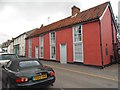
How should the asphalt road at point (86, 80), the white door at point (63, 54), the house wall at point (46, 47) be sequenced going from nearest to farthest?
1. the asphalt road at point (86, 80)
2. the white door at point (63, 54)
3. the house wall at point (46, 47)

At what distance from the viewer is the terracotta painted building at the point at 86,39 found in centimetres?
1257

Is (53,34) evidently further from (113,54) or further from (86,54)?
(113,54)

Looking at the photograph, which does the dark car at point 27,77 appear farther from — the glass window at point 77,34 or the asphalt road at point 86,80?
the glass window at point 77,34

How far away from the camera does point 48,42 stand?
65.0ft

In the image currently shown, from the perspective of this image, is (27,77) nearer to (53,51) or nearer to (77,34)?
(77,34)

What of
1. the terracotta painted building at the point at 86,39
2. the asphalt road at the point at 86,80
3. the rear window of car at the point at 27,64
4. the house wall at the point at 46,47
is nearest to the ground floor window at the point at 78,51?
the terracotta painted building at the point at 86,39

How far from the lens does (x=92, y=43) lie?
509 inches

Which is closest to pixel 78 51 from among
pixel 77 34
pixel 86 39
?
pixel 86 39

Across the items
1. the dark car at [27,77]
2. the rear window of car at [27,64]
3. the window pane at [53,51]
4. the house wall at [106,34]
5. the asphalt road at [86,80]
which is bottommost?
the asphalt road at [86,80]

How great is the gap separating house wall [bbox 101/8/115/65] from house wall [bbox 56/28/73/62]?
404cm

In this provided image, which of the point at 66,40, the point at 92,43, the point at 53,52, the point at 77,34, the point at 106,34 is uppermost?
the point at 77,34

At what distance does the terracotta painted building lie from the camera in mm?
12570

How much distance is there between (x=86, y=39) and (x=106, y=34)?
92.9 inches

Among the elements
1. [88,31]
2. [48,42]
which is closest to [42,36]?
[48,42]
